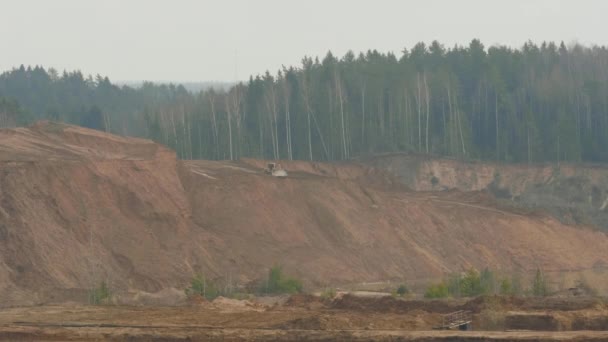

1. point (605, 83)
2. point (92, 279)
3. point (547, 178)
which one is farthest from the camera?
point (605, 83)

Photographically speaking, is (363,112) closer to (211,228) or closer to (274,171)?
(274,171)

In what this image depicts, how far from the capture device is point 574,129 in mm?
119062

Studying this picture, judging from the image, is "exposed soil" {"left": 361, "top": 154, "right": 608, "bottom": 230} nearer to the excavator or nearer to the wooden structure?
the excavator

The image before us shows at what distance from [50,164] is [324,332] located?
3649cm

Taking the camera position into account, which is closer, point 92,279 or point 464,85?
point 92,279

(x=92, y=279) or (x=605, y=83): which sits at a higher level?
(x=605, y=83)

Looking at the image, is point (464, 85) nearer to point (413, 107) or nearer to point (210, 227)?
point (413, 107)

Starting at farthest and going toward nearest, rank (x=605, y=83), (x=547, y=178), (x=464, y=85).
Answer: (x=464, y=85)
(x=605, y=83)
(x=547, y=178)

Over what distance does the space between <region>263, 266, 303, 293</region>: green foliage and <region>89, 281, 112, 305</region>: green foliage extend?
383 inches

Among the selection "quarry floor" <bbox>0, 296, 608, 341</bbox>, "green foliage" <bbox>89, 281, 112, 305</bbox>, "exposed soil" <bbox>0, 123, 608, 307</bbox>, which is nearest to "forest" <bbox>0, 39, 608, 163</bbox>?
"exposed soil" <bbox>0, 123, 608, 307</bbox>

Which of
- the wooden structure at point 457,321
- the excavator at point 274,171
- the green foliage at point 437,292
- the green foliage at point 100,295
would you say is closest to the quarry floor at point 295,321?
the wooden structure at point 457,321

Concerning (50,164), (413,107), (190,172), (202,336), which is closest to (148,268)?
(50,164)

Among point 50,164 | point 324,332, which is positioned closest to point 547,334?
point 324,332

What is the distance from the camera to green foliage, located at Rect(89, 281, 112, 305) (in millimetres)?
62491
